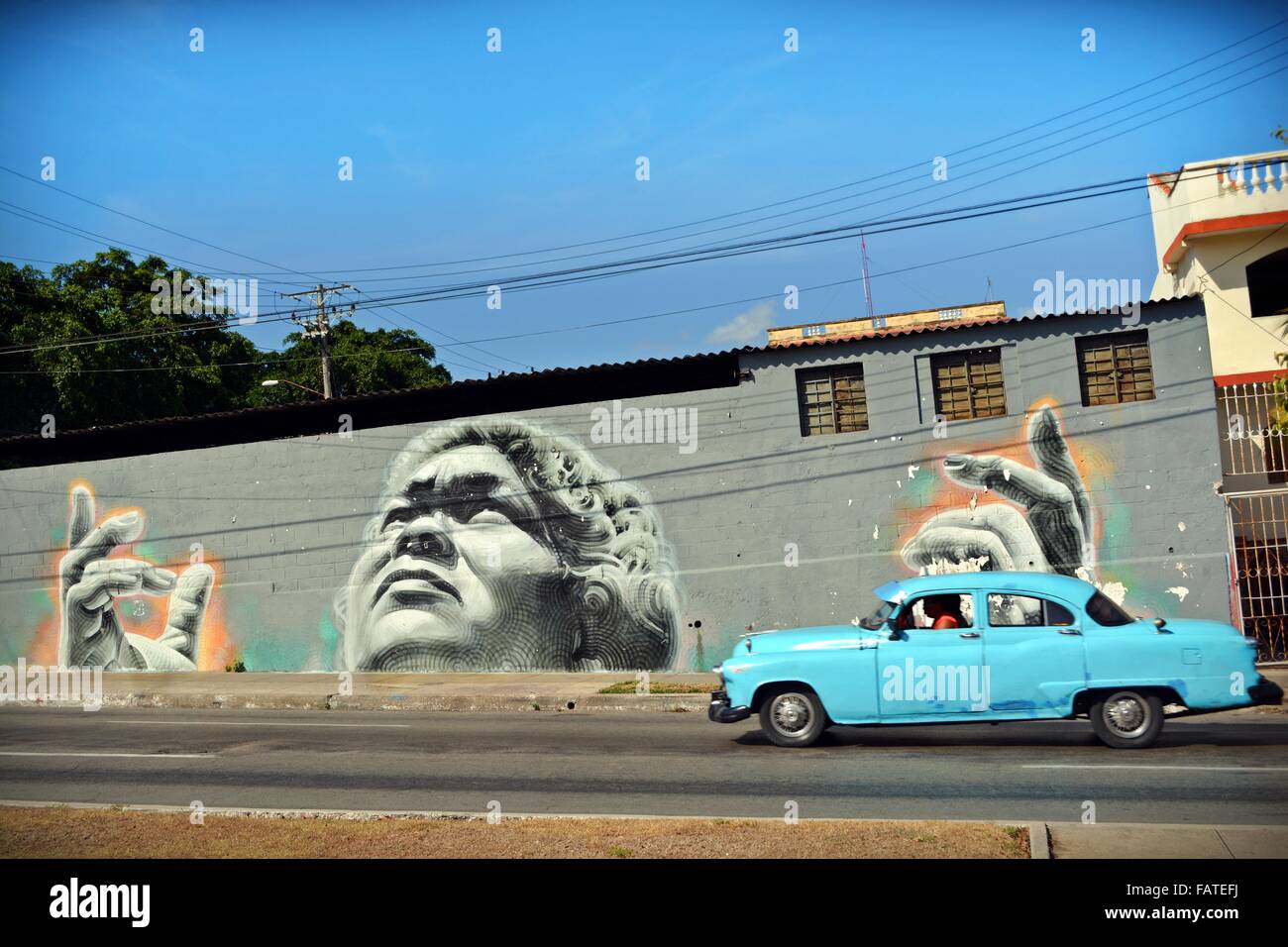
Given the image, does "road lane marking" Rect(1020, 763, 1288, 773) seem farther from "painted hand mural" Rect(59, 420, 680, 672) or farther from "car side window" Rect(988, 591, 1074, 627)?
"painted hand mural" Rect(59, 420, 680, 672)

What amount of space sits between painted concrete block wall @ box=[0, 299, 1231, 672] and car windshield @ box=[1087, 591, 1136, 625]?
22.3ft

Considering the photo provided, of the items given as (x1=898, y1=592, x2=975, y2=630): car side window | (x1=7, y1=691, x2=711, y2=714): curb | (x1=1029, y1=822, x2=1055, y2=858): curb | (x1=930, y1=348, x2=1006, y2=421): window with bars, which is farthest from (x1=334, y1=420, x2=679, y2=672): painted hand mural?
(x1=1029, y1=822, x2=1055, y2=858): curb

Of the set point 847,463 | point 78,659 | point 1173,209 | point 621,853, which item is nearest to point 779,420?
point 847,463

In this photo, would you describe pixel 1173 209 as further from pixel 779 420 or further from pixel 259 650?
pixel 259 650

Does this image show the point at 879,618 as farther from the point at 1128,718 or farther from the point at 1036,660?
the point at 1128,718

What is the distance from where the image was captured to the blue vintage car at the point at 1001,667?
1023 cm

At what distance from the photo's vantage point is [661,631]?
62.4 ft

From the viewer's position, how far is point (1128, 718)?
10422 millimetres

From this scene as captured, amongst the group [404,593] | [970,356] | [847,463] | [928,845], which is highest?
[970,356]

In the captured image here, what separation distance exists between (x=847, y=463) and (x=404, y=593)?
853cm

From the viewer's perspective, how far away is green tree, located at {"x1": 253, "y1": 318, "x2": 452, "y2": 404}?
186 ft

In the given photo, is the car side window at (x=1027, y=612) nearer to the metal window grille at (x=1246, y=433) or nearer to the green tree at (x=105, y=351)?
the metal window grille at (x=1246, y=433)

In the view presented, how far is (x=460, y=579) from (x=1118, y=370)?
465 inches
